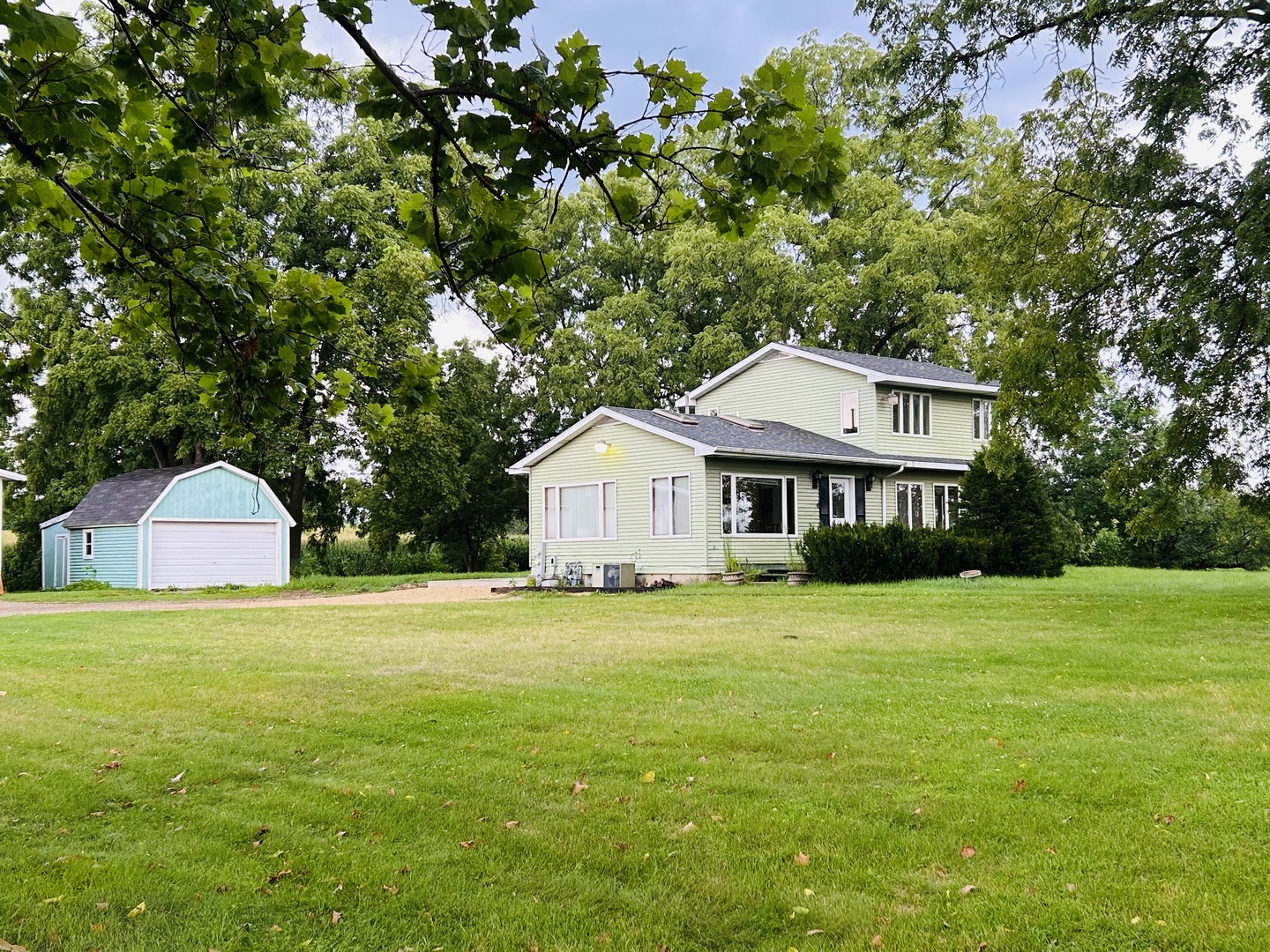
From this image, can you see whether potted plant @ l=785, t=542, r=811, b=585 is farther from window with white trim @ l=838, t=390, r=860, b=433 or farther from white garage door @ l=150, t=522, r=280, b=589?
white garage door @ l=150, t=522, r=280, b=589

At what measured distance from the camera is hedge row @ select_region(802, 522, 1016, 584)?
2130 cm

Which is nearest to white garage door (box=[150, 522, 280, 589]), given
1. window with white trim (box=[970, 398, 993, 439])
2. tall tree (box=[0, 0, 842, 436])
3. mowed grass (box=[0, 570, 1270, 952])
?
mowed grass (box=[0, 570, 1270, 952])

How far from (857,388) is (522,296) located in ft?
76.0

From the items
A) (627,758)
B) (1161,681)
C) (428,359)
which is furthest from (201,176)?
(1161,681)

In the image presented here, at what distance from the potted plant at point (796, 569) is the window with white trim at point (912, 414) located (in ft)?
16.9

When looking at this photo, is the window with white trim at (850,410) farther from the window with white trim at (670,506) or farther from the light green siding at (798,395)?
the window with white trim at (670,506)

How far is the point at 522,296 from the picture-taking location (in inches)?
188

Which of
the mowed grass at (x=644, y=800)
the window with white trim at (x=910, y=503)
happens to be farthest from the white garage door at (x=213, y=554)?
the mowed grass at (x=644, y=800)

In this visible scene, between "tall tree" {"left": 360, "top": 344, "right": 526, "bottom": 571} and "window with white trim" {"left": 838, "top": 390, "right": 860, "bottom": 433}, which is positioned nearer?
"window with white trim" {"left": 838, "top": 390, "right": 860, "bottom": 433}

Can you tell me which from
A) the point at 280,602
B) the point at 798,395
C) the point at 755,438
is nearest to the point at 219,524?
the point at 280,602

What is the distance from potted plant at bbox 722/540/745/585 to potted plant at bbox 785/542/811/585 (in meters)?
1.03

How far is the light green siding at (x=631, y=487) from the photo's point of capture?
23031 millimetres

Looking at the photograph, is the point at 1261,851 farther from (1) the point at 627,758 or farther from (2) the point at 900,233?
(2) the point at 900,233

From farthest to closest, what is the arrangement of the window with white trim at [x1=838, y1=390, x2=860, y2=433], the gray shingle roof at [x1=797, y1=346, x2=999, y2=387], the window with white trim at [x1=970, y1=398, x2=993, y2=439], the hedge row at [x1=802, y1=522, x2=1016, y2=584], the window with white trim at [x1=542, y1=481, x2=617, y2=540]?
the window with white trim at [x1=970, y1=398, x2=993, y2=439] → the gray shingle roof at [x1=797, y1=346, x2=999, y2=387] → the window with white trim at [x1=838, y1=390, x2=860, y2=433] → the window with white trim at [x1=542, y1=481, x2=617, y2=540] → the hedge row at [x1=802, y1=522, x2=1016, y2=584]
